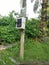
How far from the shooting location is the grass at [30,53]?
911 cm

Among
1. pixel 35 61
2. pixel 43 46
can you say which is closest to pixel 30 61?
pixel 35 61

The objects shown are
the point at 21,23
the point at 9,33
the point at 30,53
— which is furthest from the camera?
the point at 9,33

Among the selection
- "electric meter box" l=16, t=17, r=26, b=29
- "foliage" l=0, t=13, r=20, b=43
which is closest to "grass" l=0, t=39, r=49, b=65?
"foliage" l=0, t=13, r=20, b=43

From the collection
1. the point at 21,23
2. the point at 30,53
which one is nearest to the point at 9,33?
the point at 30,53

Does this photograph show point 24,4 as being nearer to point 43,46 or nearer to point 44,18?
point 44,18

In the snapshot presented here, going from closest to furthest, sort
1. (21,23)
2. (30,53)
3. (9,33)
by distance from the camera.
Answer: (21,23) < (30,53) < (9,33)

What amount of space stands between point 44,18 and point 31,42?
3.89 feet

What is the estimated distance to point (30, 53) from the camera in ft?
31.9

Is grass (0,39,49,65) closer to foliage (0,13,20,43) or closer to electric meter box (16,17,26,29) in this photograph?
foliage (0,13,20,43)

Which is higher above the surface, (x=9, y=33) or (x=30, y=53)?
(x=9, y=33)

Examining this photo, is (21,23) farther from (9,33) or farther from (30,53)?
(9,33)

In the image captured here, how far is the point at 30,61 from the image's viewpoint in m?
8.93

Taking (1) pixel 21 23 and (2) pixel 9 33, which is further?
(2) pixel 9 33

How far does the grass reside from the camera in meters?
9.11
